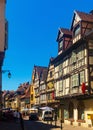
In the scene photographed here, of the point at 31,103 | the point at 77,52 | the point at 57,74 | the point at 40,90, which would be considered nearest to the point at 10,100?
the point at 31,103

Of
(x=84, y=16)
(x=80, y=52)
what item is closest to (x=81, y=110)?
(x=80, y=52)

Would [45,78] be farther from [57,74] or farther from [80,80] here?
[80,80]

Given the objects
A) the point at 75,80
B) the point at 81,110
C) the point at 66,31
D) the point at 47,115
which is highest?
the point at 66,31

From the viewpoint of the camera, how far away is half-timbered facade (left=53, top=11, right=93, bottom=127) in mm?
35875

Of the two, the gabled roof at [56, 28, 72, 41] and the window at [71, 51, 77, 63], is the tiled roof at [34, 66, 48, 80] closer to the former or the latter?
the gabled roof at [56, 28, 72, 41]

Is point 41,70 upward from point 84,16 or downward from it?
downward

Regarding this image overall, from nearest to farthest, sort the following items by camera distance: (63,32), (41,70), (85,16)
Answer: (85,16) < (63,32) < (41,70)

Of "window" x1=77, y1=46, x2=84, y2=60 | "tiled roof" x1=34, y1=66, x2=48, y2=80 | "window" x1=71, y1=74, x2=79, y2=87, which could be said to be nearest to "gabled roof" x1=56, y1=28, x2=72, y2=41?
"window" x1=77, y1=46, x2=84, y2=60

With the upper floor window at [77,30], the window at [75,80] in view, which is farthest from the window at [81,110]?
the upper floor window at [77,30]

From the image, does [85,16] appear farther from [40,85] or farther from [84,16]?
[40,85]

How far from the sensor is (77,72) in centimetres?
3844

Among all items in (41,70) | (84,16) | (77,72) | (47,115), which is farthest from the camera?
(41,70)

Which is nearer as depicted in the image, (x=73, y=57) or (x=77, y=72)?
(x=77, y=72)

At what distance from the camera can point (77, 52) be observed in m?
38.8
